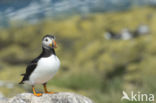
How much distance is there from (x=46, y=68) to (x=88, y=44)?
14416mm

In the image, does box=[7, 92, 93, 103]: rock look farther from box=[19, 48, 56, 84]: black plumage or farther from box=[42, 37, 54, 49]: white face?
box=[42, 37, 54, 49]: white face

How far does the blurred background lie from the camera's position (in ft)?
46.2

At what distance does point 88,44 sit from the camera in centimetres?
2062

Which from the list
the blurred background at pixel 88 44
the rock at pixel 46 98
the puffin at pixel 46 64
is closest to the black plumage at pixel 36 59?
the puffin at pixel 46 64

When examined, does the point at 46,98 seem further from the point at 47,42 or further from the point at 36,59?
the point at 47,42

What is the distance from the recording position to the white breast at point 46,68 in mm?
6246

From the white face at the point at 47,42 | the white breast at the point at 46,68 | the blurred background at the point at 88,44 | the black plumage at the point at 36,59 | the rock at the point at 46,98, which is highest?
the blurred background at the point at 88,44

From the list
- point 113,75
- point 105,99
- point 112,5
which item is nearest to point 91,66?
point 113,75

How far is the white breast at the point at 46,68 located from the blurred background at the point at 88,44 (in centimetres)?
405

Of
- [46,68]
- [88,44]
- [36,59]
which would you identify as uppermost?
[88,44]

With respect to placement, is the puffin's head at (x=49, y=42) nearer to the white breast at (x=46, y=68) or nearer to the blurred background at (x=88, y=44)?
the white breast at (x=46, y=68)

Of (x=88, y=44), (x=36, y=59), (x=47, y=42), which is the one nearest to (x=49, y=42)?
(x=47, y=42)

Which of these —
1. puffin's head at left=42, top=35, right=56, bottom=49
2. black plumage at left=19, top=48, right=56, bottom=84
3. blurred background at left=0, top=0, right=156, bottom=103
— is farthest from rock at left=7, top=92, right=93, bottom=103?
blurred background at left=0, top=0, right=156, bottom=103

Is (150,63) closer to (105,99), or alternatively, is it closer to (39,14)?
(105,99)
